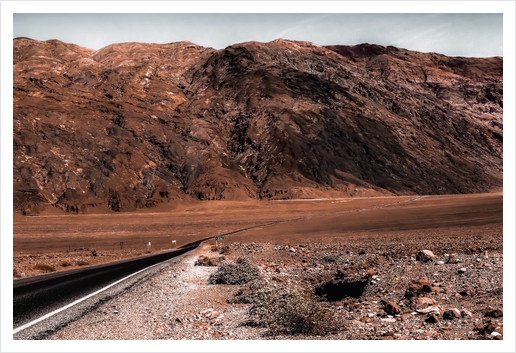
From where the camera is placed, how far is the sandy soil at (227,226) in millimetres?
37031

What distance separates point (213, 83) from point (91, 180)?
7258 centimetres

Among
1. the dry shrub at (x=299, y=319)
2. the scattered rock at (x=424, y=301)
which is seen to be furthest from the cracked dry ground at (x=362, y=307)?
the dry shrub at (x=299, y=319)

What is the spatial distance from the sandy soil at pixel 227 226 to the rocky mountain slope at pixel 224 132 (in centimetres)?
1721

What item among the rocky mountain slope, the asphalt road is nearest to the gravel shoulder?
the asphalt road

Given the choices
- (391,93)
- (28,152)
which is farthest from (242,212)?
(391,93)

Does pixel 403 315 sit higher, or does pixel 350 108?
pixel 350 108

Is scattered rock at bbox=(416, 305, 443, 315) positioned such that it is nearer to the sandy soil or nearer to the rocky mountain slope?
the sandy soil

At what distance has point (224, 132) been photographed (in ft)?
484

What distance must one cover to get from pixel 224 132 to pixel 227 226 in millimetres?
82034

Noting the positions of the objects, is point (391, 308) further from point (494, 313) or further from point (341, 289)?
point (341, 289)

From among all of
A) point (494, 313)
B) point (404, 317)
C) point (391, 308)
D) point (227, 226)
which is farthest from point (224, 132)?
point (494, 313)

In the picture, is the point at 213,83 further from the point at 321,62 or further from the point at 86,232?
the point at 86,232

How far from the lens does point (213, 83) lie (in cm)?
17138

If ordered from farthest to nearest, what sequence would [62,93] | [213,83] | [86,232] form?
1. [213,83]
2. [62,93]
3. [86,232]
